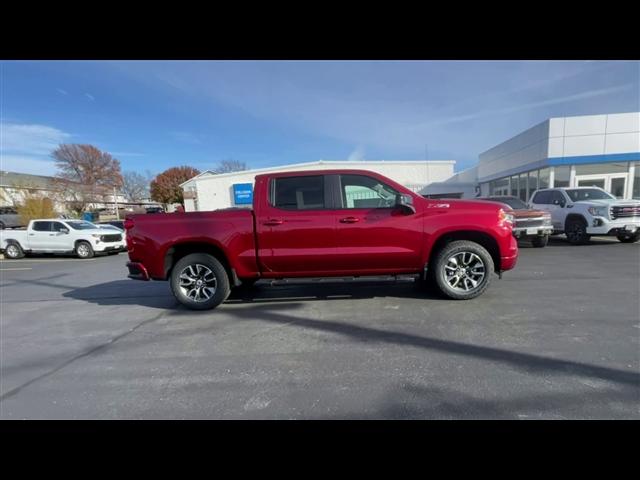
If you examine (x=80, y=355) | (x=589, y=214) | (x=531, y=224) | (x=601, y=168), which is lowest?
(x=80, y=355)

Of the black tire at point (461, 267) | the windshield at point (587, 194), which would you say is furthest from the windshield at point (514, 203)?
the black tire at point (461, 267)

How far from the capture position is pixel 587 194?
909 centimetres

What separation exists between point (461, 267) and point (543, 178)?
1642cm

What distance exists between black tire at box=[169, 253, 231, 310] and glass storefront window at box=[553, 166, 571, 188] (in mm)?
18590

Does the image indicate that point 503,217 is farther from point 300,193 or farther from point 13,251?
point 13,251

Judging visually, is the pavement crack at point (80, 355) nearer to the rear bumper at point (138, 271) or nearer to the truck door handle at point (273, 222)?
the rear bumper at point (138, 271)

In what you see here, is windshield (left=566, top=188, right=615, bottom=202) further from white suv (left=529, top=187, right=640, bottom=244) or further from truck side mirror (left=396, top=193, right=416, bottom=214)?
truck side mirror (left=396, top=193, right=416, bottom=214)

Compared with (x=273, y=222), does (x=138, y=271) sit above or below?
below

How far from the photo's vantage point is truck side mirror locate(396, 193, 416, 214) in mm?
3901

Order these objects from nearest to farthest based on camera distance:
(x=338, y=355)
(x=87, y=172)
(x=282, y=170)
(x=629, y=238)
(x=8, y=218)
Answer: (x=338, y=355) < (x=629, y=238) < (x=8, y=218) < (x=282, y=170) < (x=87, y=172)

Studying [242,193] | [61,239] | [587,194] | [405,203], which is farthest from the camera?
[242,193]

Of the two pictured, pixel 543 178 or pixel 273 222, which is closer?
pixel 273 222

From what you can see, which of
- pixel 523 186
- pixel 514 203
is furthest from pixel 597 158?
pixel 514 203
